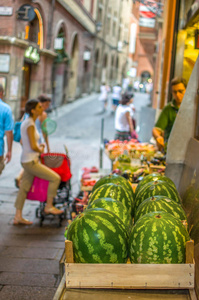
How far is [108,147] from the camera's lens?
7363 mm

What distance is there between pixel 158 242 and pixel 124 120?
712cm

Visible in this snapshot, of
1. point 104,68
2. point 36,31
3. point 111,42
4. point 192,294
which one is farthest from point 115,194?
point 111,42

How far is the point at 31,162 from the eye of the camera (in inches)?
233

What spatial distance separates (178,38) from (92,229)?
605 centimetres

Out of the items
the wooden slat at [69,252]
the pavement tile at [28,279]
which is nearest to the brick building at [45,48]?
the pavement tile at [28,279]

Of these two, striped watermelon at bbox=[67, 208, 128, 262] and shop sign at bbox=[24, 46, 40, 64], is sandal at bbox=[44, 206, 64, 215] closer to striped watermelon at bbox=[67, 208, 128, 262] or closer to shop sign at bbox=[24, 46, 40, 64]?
striped watermelon at bbox=[67, 208, 128, 262]

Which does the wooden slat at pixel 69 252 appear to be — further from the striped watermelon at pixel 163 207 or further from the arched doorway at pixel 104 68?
the arched doorway at pixel 104 68

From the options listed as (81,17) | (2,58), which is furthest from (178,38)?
(81,17)

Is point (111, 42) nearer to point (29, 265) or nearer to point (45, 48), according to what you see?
point (45, 48)

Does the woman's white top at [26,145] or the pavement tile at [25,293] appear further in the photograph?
the woman's white top at [26,145]

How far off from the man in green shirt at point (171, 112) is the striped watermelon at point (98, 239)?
9.08 feet

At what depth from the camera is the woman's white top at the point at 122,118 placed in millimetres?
8961

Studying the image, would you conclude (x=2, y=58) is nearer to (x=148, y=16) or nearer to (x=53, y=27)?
(x=53, y=27)


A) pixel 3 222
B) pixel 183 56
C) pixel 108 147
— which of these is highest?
pixel 183 56
